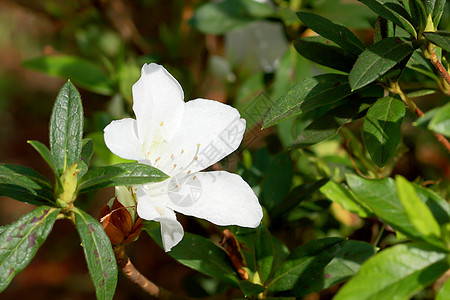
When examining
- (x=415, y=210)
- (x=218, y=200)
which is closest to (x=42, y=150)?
(x=218, y=200)

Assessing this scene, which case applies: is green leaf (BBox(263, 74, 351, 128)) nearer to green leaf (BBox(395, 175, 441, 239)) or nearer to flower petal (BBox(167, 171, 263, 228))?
flower petal (BBox(167, 171, 263, 228))

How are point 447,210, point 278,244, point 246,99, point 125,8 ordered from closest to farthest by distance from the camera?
point 447,210 < point 278,244 < point 246,99 < point 125,8

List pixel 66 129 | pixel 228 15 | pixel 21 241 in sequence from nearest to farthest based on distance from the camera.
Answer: pixel 21 241, pixel 66 129, pixel 228 15

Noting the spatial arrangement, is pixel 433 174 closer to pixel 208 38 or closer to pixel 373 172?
pixel 373 172

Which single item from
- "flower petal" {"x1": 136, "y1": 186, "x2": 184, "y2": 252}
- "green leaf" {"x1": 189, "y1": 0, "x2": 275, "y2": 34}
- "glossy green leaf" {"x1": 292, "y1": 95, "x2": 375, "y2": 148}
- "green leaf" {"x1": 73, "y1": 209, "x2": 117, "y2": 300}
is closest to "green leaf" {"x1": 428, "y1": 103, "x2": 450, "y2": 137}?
"glossy green leaf" {"x1": 292, "y1": 95, "x2": 375, "y2": 148}

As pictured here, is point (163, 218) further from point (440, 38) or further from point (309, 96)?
point (440, 38)

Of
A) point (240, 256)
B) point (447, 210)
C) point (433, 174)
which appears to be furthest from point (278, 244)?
point (433, 174)
